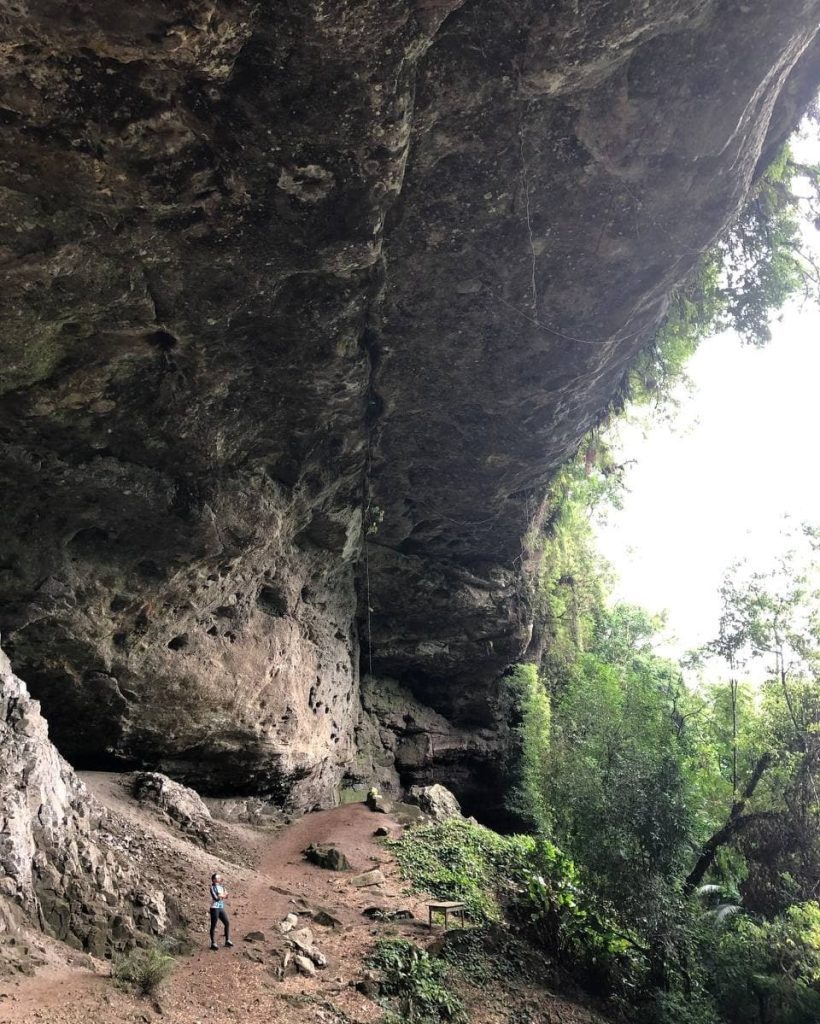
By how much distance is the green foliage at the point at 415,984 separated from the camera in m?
7.75

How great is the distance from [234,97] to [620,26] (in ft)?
14.9

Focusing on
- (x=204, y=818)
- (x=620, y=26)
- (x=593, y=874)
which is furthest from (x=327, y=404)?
(x=593, y=874)

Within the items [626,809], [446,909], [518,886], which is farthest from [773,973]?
[446,909]

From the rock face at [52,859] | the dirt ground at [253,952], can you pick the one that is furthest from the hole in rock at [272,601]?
the rock face at [52,859]

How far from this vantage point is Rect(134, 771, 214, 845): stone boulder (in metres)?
11.4

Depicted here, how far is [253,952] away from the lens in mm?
8008

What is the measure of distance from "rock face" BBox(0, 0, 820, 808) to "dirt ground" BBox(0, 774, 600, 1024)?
195 centimetres

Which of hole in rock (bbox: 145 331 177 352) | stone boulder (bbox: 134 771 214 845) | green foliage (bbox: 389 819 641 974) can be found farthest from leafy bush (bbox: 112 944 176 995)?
hole in rock (bbox: 145 331 177 352)

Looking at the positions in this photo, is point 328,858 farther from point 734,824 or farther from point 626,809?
point 734,824

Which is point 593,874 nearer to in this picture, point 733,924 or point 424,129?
point 733,924

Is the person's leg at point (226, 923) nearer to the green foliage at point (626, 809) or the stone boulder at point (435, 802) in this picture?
the green foliage at point (626, 809)

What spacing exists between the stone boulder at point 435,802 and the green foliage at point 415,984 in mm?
6789

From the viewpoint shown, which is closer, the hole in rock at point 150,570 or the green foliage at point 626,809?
the green foliage at point 626,809

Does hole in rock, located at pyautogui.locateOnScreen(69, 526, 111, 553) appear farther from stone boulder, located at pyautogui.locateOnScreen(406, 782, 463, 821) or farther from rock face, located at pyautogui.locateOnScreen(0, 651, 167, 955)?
stone boulder, located at pyautogui.locateOnScreen(406, 782, 463, 821)
